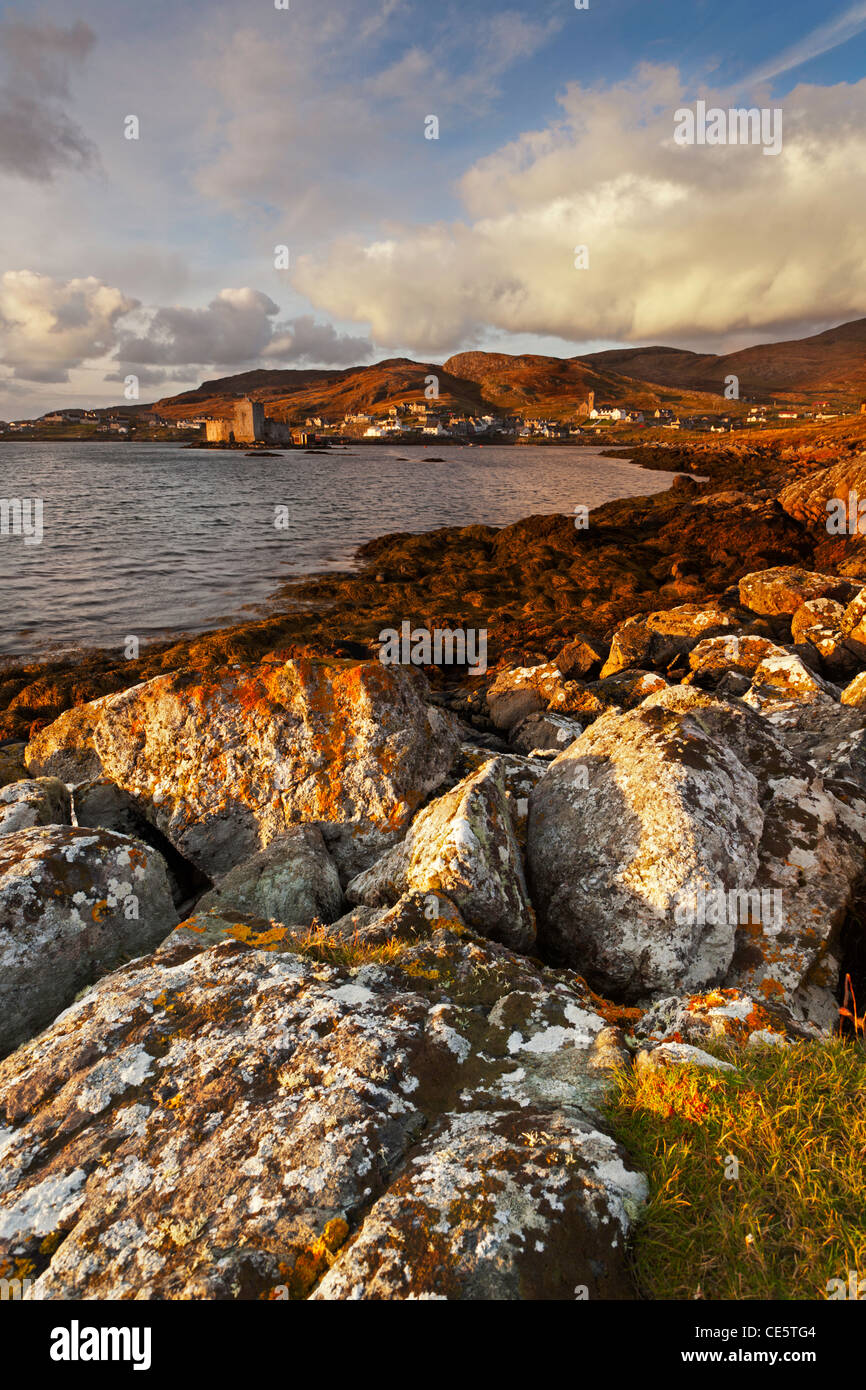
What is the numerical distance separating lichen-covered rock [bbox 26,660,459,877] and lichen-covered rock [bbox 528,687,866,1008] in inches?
81.5

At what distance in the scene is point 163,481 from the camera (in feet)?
337

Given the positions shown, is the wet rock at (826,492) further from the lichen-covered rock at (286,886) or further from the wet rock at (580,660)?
the lichen-covered rock at (286,886)

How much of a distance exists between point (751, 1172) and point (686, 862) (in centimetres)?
316

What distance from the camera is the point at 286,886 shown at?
699cm

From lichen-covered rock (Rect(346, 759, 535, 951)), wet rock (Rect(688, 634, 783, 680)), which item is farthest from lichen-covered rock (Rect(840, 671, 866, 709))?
lichen-covered rock (Rect(346, 759, 535, 951))

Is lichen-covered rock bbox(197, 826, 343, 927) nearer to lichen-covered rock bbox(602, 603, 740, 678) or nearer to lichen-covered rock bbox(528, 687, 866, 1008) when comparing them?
lichen-covered rock bbox(528, 687, 866, 1008)

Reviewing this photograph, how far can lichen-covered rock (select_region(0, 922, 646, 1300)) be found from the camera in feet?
9.01

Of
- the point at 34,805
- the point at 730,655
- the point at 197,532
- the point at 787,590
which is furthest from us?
the point at 197,532

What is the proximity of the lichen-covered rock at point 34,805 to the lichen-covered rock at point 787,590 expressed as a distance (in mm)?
18252

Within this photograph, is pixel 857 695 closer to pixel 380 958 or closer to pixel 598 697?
pixel 598 697

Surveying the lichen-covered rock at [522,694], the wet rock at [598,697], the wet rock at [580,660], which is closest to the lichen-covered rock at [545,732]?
the wet rock at [598,697]

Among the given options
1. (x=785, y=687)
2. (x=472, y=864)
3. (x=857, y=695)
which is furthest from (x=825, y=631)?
(x=472, y=864)
